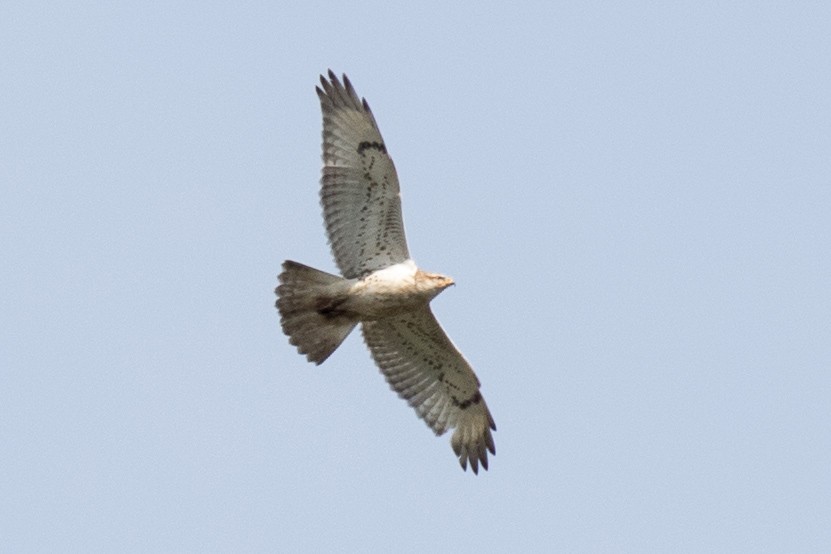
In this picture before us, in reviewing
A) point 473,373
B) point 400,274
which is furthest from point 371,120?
point 473,373

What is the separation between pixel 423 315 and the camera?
52.0 feet

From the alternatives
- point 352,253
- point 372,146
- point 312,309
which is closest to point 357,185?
point 372,146

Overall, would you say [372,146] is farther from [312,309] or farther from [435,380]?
[435,380]

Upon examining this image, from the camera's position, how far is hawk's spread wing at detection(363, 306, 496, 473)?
1616 cm

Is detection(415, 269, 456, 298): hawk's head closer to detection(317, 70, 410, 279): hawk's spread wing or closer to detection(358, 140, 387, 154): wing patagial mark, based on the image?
detection(317, 70, 410, 279): hawk's spread wing

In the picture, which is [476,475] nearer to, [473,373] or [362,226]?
[473,373]

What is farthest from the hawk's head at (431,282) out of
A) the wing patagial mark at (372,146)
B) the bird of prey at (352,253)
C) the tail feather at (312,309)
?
the wing patagial mark at (372,146)

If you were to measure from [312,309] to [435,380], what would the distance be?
1719 mm

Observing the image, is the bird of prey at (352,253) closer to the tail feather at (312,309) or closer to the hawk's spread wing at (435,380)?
the tail feather at (312,309)

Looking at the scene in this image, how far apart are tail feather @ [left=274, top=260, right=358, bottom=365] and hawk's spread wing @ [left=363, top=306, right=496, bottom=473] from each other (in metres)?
0.74

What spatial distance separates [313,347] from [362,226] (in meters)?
1.20

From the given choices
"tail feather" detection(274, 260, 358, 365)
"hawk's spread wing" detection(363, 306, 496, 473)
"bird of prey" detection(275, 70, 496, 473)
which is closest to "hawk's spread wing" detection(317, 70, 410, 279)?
"bird of prey" detection(275, 70, 496, 473)

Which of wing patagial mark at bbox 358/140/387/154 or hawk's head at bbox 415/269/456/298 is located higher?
wing patagial mark at bbox 358/140/387/154

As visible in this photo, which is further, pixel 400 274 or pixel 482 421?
pixel 482 421
